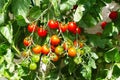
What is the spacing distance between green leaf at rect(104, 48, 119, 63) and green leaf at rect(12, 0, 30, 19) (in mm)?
424

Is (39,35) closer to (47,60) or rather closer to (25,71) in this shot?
(47,60)

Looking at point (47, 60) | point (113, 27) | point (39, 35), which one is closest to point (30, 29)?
point (39, 35)

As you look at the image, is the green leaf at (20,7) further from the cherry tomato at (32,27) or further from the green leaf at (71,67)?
the green leaf at (71,67)

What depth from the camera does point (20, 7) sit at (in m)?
1.61

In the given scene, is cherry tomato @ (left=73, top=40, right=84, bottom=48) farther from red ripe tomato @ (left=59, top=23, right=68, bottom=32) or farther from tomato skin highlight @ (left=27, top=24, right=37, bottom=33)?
tomato skin highlight @ (left=27, top=24, right=37, bottom=33)

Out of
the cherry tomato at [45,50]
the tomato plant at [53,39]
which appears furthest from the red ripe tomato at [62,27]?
the cherry tomato at [45,50]

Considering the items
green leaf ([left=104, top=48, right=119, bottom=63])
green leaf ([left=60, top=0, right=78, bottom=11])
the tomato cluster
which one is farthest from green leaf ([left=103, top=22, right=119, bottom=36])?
green leaf ([left=60, top=0, right=78, bottom=11])

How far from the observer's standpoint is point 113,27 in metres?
1.82

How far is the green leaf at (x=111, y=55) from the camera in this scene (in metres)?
1.71

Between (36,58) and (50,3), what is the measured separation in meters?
0.24

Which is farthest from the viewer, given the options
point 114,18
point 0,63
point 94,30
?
point 94,30

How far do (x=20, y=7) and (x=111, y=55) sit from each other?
0.48m

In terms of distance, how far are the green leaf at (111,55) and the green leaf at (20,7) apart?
0.42m

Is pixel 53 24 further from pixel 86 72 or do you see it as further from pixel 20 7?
pixel 86 72
